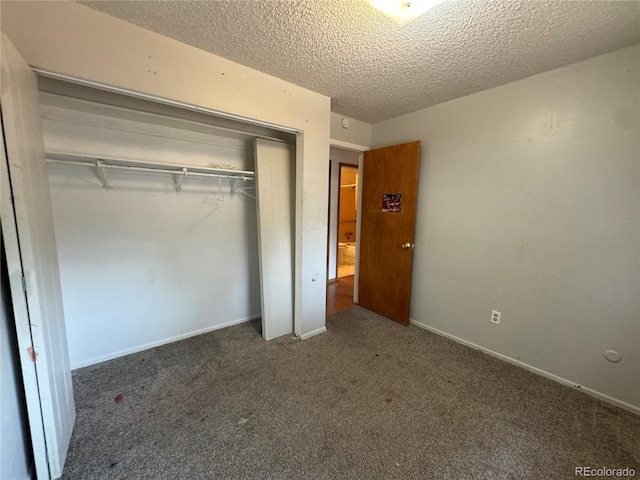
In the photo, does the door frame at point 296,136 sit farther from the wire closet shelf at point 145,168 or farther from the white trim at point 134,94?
the wire closet shelf at point 145,168

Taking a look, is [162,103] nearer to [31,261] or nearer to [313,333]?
[31,261]

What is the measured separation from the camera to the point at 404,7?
1.26 metres

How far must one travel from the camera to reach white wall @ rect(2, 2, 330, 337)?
130 cm

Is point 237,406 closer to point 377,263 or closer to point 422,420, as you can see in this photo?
point 422,420

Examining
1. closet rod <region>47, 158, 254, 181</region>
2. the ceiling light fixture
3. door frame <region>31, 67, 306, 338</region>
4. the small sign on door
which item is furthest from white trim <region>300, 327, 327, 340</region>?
the ceiling light fixture

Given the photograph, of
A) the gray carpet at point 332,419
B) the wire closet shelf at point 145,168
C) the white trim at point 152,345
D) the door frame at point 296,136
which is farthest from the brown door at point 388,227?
the white trim at point 152,345

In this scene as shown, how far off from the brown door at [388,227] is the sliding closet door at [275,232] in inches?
42.7

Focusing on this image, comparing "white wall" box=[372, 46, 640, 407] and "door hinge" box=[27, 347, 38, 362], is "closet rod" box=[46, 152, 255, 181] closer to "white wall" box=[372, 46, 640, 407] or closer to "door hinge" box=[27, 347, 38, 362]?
"door hinge" box=[27, 347, 38, 362]

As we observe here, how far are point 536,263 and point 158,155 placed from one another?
3.31m

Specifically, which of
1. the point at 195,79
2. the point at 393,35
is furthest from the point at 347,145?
the point at 195,79

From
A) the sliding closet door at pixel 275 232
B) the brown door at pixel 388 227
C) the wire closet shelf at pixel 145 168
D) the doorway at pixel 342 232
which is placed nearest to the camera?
the wire closet shelf at pixel 145 168

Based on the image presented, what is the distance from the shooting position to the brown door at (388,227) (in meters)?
2.79

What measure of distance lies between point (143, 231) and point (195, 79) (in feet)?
4.37

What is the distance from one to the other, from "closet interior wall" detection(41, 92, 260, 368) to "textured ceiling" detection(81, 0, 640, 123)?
0.84m
